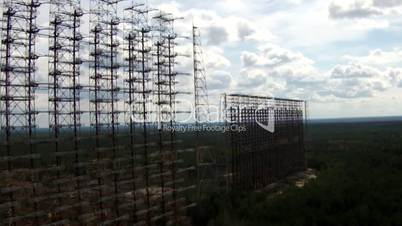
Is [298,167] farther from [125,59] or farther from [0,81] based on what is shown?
[0,81]

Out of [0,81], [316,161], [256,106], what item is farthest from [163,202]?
[316,161]

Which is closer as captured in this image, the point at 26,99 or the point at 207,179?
the point at 26,99

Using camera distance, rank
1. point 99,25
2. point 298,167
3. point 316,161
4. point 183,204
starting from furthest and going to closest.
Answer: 1. point 316,161
2. point 298,167
3. point 183,204
4. point 99,25

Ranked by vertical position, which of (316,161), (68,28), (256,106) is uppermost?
(68,28)

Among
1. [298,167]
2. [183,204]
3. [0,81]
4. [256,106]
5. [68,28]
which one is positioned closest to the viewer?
[0,81]

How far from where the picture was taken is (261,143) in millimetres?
47281

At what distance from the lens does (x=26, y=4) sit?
2403 centimetres

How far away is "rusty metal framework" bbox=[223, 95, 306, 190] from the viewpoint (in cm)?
4157

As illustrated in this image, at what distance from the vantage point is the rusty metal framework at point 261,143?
136ft

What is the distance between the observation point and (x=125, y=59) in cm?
3098

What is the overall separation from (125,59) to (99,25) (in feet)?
9.87

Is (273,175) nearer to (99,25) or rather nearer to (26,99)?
(99,25)

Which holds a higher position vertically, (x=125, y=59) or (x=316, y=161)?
(x=125, y=59)

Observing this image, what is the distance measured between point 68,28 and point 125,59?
5.29 m
